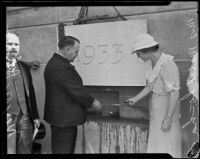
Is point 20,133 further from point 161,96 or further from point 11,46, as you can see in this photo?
point 161,96

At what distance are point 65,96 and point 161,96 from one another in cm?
104

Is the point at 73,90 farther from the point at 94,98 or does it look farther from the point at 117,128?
the point at 117,128

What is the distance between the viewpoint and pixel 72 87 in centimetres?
307

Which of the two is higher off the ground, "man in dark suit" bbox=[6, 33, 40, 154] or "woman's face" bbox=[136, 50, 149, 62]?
"woman's face" bbox=[136, 50, 149, 62]

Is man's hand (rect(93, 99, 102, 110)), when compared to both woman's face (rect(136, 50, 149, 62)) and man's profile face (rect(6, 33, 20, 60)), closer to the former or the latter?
woman's face (rect(136, 50, 149, 62))

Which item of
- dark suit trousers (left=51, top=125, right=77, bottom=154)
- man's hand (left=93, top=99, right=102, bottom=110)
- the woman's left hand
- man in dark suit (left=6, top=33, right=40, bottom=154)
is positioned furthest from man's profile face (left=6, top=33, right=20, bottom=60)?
the woman's left hand

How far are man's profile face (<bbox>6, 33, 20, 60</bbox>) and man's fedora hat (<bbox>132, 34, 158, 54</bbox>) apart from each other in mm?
1295

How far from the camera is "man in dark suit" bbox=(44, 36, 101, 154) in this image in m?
3.07

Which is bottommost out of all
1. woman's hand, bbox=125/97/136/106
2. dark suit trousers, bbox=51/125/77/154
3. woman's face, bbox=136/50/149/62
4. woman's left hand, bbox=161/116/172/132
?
dark suit trousers, bbox=51/125/77/154

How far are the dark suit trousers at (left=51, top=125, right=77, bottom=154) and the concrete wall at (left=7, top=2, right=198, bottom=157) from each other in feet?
0.23

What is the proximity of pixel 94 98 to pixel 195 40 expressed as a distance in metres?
1.24

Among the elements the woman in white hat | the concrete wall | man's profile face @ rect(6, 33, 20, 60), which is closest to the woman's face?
the woman in white hat

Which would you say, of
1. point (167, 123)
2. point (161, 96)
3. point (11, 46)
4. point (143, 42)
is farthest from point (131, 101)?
point (11, 46)

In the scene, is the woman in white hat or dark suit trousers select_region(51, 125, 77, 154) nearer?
the woman in white hat
